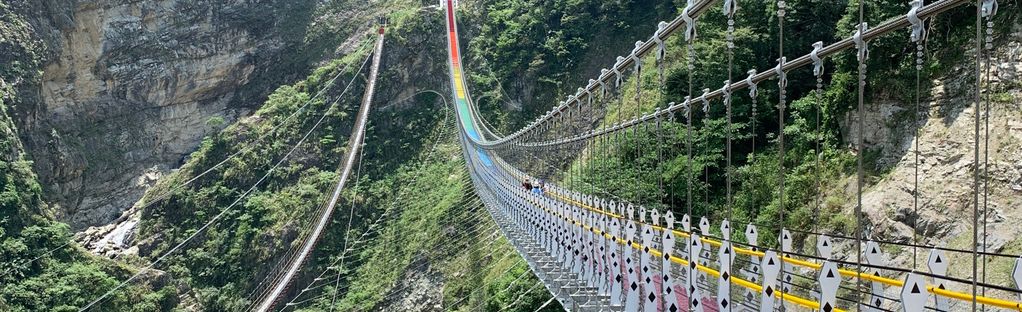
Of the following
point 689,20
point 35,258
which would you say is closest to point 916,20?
point 689,20

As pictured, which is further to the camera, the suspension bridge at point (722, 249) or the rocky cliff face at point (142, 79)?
the rocky cliff face at point (142, 79)

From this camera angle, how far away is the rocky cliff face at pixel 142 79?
117 feet

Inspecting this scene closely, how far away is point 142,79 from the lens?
125 feet

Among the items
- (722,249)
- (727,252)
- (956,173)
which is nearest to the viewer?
(727,252)

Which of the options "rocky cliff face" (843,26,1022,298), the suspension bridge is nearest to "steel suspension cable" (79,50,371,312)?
the suspension bridge

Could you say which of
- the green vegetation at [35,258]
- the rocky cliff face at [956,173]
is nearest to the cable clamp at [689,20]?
the rocky cliff face at [956,173]

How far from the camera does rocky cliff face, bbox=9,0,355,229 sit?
3559 cm

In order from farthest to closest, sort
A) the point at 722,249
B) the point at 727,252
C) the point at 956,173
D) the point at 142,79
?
the point at 142,79, the point at 956,173, the point at 722,249, the point at 727,252

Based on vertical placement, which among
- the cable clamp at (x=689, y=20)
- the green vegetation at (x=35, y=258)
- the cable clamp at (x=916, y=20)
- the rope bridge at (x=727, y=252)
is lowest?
the green vegetation at (x=35, y=258)

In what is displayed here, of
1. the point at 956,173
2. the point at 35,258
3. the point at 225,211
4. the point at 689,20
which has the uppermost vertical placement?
the point at 689,20

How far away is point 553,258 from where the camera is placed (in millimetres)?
9703

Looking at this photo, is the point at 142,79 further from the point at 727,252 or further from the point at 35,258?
the point at 727,252

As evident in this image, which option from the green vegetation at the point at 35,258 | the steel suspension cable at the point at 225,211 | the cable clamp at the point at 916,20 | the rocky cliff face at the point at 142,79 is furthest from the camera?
the rocky cliff face at the point at 142,79

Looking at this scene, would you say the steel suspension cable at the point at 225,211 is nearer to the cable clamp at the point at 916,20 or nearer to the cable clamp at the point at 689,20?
the cable clamp at the point at 689,20
